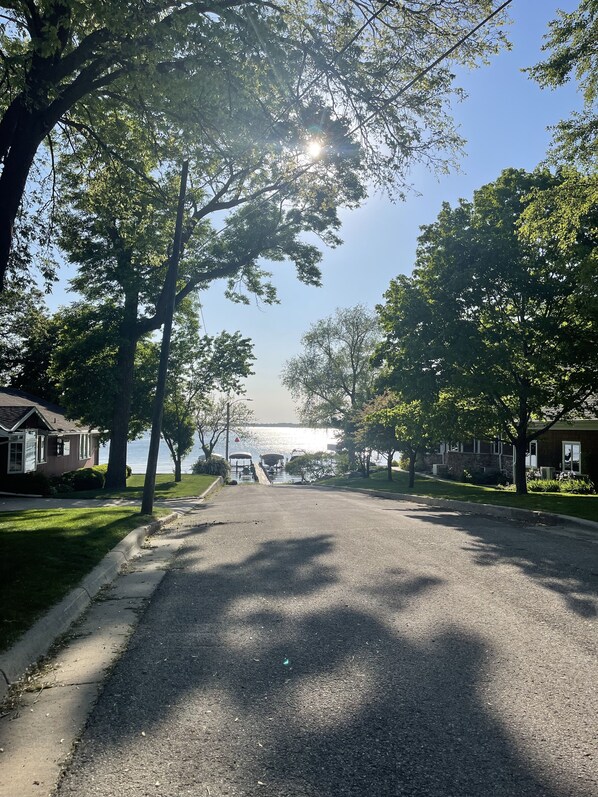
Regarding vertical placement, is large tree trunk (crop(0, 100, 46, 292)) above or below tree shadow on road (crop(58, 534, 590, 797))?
above

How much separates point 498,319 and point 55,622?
56.5 feet

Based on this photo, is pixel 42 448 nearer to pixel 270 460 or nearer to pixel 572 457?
pixel 572 457

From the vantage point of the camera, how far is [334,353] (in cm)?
5541

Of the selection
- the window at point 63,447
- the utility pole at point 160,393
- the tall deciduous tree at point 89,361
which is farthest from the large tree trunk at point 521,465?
the window at point 63,447

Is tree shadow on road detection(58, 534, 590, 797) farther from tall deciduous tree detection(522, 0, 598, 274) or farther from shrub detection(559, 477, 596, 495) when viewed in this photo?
shrub detection(559, 477, 596, 495)

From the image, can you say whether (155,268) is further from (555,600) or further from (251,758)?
(251,758)

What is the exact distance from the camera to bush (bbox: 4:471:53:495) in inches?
1033

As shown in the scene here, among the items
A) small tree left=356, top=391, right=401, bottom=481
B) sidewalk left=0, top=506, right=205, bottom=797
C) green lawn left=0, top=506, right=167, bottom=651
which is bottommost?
sidewalk left=0, top=506, right=205, bottom=797

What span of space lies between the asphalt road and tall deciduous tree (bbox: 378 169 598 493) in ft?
37.7

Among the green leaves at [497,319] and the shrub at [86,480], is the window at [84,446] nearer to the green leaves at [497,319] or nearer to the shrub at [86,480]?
the shrub at [86,480]

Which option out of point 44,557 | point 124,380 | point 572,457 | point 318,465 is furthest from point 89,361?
point 318,465

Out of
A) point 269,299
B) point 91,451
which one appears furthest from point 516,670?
point 91,451

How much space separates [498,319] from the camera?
63.9 feet

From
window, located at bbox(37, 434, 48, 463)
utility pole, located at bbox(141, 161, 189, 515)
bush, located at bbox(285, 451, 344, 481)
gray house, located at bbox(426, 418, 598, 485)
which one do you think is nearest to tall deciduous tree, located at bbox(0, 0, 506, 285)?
utility pole, located at bbox(141, 161, 189, 515)
